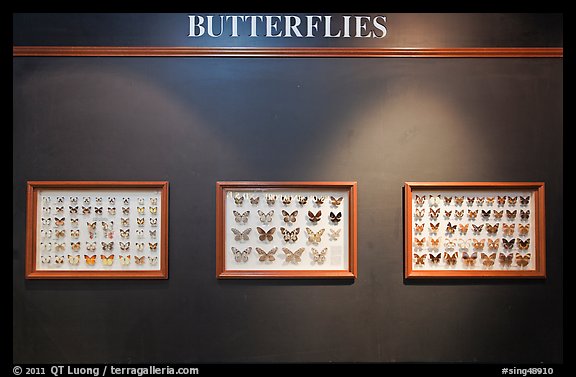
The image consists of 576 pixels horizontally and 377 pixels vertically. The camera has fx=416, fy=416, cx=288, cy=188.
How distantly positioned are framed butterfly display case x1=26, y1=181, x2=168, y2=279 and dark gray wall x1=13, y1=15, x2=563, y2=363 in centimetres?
11

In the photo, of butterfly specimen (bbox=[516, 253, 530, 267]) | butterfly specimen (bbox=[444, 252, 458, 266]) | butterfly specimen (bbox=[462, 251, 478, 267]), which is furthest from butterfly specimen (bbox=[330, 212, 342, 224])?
butterfly specimen (bbox=[516, 253, 530, 267])

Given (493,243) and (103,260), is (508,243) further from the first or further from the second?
Answer: (103,260)

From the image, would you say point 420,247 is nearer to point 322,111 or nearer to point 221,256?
point 322,111

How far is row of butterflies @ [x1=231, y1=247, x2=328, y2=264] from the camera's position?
2822 millimetres

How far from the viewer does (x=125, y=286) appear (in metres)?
2.82

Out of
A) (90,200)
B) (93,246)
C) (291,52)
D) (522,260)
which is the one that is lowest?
(522,260)

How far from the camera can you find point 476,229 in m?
2.83

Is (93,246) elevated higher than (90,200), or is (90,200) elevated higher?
(90,200)

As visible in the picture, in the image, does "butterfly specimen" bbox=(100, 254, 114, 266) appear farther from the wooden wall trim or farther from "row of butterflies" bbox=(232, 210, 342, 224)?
the wooden wall trim

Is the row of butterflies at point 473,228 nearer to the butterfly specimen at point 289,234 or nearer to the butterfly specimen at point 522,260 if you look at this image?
the butterfly specimen at point 522,260

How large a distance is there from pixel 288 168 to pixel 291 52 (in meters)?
0.79

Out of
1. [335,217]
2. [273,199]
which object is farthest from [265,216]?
[335,217]

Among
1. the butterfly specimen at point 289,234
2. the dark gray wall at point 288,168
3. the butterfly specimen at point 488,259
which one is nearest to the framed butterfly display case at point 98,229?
the dark gray wall at point 288,168

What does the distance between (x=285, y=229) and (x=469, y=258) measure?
1.27m
